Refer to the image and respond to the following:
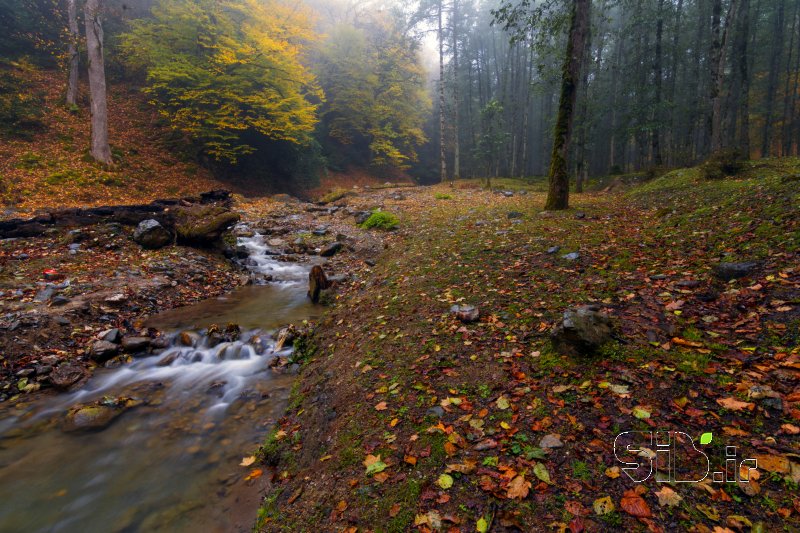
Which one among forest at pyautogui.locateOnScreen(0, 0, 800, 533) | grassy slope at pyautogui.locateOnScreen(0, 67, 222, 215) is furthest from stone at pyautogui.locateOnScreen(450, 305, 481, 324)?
grassy slope at pyautogui.locateOnScreen(0, 67, 222, 215)

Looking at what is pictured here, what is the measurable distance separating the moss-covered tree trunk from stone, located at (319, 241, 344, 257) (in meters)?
6.46

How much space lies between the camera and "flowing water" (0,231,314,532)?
2.99m

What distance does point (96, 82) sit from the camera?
1476 cm

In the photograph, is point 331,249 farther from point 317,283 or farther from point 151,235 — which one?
point 151,235

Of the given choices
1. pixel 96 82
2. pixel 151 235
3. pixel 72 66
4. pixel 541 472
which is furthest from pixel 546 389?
pixel 72 66

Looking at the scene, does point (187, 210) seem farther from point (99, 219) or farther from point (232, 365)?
point (232, 365)

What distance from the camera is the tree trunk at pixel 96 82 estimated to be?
14.5m

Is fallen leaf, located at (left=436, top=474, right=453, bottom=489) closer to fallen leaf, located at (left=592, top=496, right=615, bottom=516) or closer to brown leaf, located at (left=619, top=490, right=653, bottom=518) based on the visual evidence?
fallen leaf, located at (left=592, top=496, right=615, bottom=516)

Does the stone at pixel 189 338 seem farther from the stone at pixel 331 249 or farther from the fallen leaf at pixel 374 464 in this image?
the stone at pixel 331 249

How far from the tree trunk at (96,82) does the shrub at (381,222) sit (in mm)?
11902

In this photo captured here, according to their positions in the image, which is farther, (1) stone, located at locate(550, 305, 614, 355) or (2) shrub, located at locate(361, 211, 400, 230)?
(2) shrub, located at locate(361, 211, 400, 230)

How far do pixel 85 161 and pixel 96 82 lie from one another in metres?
3.46

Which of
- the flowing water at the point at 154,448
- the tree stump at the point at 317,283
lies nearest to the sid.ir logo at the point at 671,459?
the flowing water at the point at 154,448

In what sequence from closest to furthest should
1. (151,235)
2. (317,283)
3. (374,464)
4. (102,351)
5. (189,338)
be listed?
(374,464), (102,351), (189,338), (317,283), (151,235)
